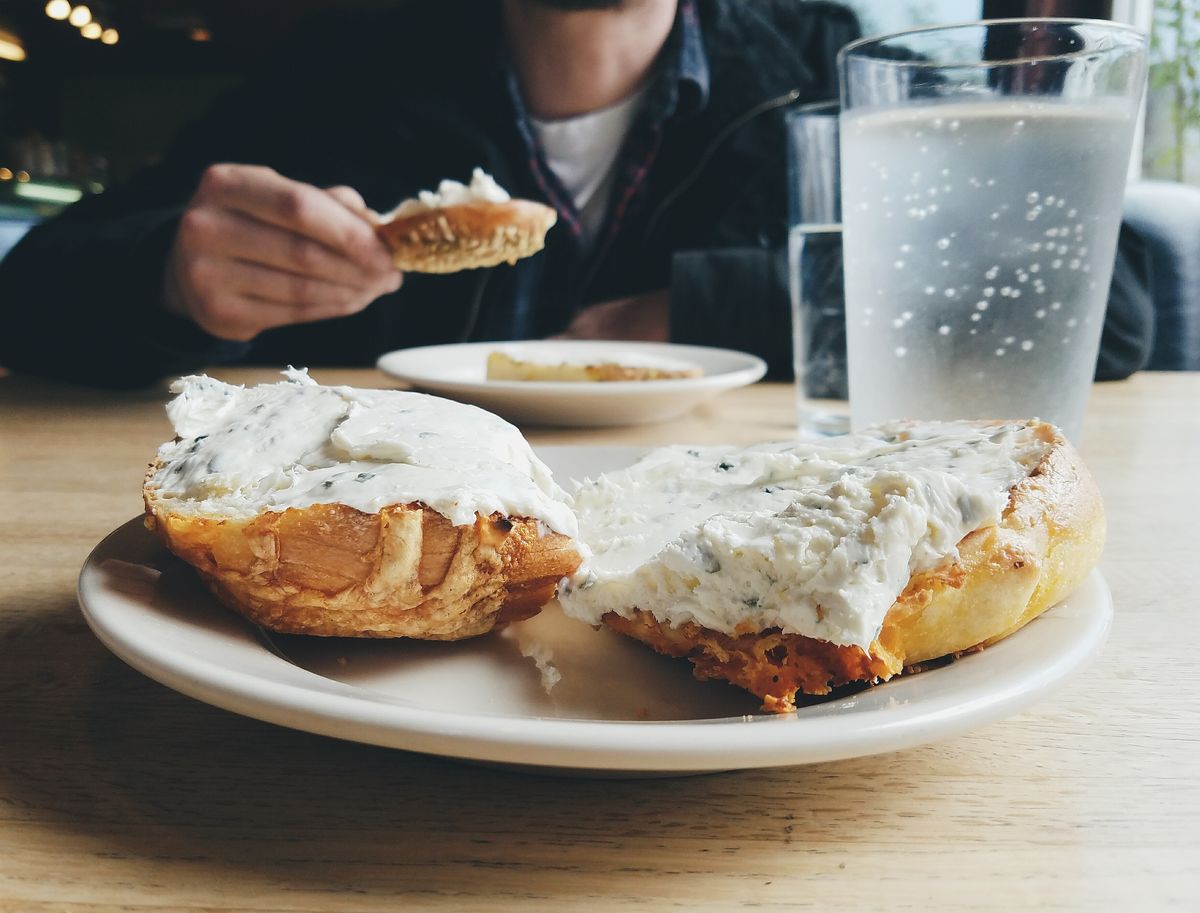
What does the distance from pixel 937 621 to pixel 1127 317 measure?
1.42 metres

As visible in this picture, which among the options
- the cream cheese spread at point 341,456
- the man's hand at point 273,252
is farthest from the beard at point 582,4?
the cream cheese spread at point 341,456

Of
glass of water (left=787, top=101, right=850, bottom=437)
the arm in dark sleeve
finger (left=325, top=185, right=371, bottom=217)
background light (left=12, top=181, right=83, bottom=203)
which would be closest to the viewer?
glass of water (left=787, top=101, right=850, bottom=437)

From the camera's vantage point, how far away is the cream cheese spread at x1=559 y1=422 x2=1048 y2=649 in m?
0.40

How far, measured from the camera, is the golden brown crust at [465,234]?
1.11 metres

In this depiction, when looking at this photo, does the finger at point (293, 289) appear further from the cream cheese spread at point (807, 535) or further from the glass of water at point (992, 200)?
the cream cheese spread at point (807, 535)

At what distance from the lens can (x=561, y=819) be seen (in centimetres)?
36

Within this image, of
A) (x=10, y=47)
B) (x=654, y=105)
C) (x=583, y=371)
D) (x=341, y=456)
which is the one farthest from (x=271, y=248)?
(x=10, y=47)

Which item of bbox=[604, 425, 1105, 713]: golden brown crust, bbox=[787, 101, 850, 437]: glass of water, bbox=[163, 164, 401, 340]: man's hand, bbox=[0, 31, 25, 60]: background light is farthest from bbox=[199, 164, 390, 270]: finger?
bbox=[0, 31, 25, 60]: background light

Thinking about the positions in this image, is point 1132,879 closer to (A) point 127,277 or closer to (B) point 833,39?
(A) point 127,277

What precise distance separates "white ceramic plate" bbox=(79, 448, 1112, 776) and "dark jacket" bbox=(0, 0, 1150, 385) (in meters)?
1.27

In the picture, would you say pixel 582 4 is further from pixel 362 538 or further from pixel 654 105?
pixel 362 538

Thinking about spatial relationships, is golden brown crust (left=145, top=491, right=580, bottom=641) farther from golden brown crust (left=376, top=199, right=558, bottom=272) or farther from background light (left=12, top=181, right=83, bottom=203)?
background light (left=12, top=181, right=83, bottom=203)

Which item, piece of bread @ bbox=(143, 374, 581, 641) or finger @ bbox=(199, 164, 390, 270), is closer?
piece of bread @ bbox=(143, 374, 581, 641)

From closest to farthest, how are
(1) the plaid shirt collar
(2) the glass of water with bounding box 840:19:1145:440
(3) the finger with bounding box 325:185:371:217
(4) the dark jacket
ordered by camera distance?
(2) the glass of water with bounding box 840:19:1145:440, (3) the finger with bounding box 325:185:371:217, (4) the dark jacket, (1) the plaid shirt collar
